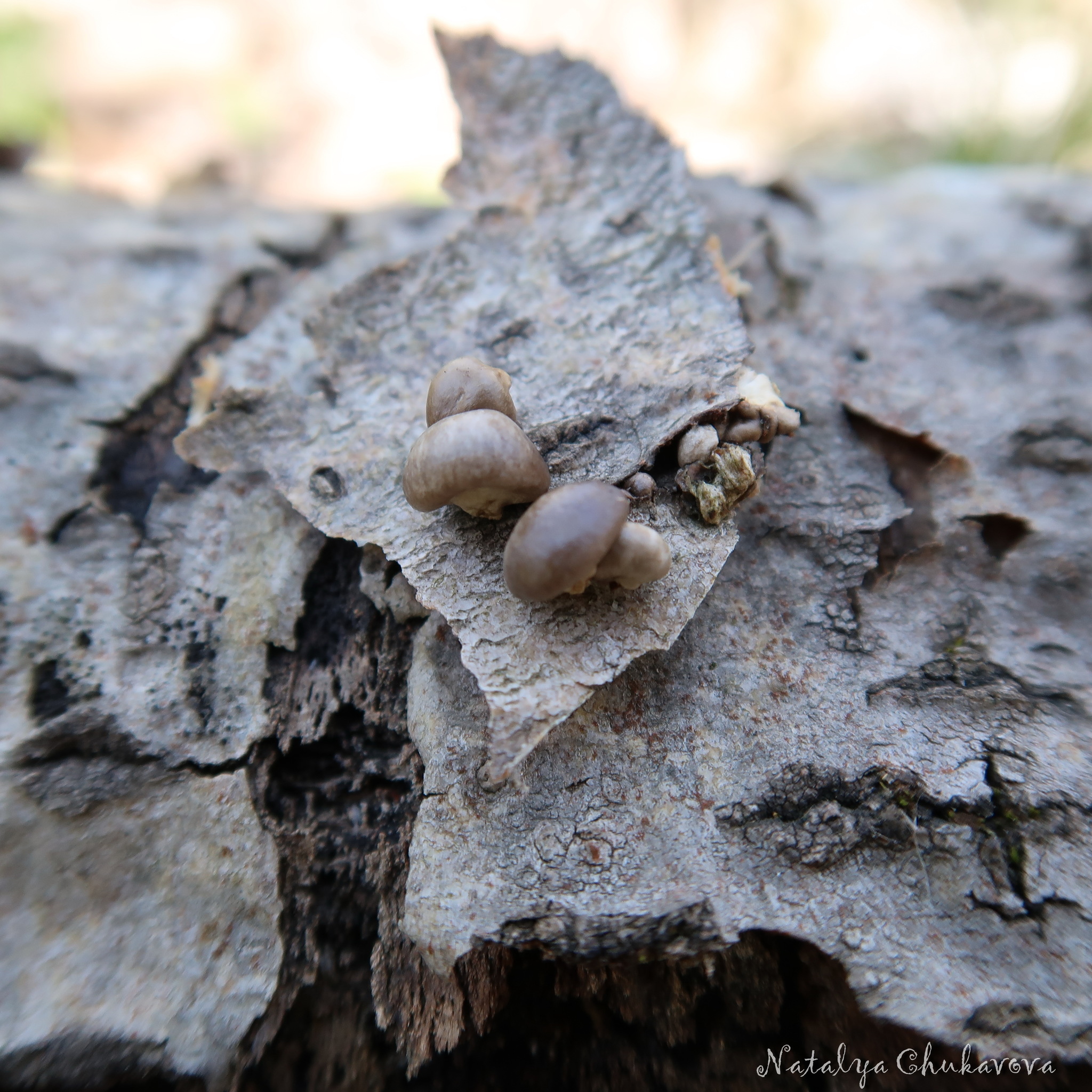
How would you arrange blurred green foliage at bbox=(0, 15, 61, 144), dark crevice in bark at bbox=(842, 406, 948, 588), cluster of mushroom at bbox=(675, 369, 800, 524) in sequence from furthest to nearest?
blurred green foliage at bbox=(0, 15, 61, 144) → dark crevice in bark at bbox=(842, 406, 948, 588) → cluster of mushroom at bbox=(675, 369, 800, 524)

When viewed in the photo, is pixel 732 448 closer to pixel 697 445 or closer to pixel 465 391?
pixel 697 445

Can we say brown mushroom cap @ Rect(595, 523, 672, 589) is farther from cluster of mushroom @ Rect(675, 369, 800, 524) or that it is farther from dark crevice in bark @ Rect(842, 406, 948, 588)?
dark crevice in bark @ Rect(842, 406, 948, 588)

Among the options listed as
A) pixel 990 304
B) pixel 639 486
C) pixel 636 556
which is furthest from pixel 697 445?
pixel 990 304

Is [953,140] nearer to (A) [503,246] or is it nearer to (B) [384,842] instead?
(A) [503,246]

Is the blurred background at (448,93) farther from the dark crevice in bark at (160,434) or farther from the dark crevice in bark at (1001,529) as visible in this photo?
the dark crevice in bark at (1001,529)

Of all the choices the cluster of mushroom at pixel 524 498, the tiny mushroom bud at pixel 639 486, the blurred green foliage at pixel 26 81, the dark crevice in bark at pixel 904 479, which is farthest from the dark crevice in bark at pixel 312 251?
the blurred green foliage at pixel 26 81

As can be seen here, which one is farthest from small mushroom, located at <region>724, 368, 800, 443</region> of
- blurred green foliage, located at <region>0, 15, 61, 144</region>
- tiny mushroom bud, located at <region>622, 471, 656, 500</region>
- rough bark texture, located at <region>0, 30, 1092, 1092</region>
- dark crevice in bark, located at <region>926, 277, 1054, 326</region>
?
blurred green foliage, located at <region>0, 15, 61, 144</region>

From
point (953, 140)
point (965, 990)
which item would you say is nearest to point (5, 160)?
point (965, 990)
